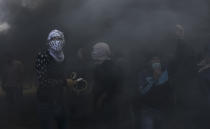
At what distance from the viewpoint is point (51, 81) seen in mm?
4574

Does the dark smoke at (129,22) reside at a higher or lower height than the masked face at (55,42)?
higher

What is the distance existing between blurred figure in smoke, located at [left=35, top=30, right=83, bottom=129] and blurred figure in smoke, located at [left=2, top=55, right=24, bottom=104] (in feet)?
11.6

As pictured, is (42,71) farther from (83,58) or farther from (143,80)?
(83,58)

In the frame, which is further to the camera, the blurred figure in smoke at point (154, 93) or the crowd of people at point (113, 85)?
the blurred figure in smoke at point (154, 93)

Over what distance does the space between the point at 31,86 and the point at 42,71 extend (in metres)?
3.87

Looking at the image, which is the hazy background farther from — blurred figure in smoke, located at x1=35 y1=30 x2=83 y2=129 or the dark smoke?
blurred figure in smoke, located at x1=35 y1=30 x2=83 y2=129

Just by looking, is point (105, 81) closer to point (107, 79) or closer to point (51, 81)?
point (107, 79)

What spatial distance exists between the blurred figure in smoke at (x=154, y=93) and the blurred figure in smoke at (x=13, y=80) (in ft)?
11.5

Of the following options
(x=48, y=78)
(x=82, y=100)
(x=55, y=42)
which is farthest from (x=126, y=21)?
(x=48, y=78)

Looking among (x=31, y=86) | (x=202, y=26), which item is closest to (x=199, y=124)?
(x=202, y=26)

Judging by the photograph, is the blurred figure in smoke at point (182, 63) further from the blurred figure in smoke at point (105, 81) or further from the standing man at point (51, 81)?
the standing man at point (51, 81)

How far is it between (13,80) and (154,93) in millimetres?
3816

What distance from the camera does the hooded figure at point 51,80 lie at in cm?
456

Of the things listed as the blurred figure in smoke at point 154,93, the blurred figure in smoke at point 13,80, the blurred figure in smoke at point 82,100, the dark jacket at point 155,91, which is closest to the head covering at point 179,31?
the blurred figure in smoke at point 154,93
